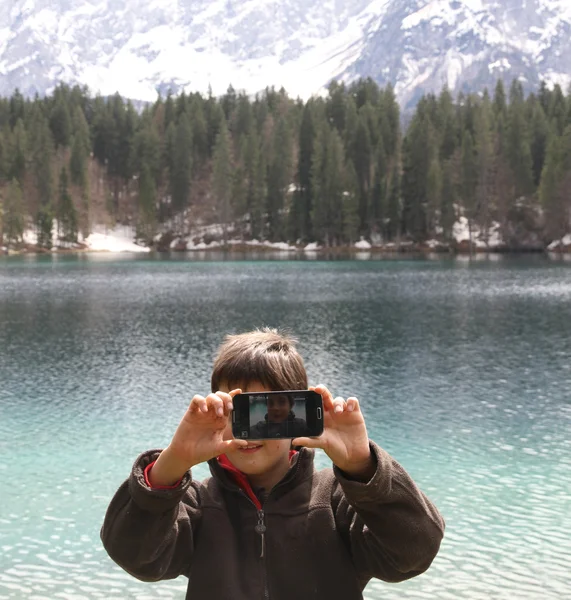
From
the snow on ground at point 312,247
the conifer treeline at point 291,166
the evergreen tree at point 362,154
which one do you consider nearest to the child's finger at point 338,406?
the conifer treeline at point 291,166

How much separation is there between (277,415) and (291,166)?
134 metres

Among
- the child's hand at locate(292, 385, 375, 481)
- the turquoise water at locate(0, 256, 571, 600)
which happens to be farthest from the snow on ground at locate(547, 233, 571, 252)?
the child's hand at locate(292, 385, 375, 481)

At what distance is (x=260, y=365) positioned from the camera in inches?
134

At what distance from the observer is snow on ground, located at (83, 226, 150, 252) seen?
13212 cm

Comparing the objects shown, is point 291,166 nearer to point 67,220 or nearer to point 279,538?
point 67,220

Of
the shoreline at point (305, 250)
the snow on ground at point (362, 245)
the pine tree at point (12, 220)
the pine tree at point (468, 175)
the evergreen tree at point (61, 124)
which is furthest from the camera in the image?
the evergreen tree at point (61, 124)

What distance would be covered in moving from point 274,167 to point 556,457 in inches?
4782

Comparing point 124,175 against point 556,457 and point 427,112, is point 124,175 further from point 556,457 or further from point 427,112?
point 556,457

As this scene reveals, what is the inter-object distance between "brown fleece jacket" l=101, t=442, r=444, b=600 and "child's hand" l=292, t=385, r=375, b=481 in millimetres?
246

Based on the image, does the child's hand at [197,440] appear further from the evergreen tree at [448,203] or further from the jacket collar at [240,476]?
the evergreen tree at [448,203]

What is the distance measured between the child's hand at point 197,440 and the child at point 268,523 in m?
0.09

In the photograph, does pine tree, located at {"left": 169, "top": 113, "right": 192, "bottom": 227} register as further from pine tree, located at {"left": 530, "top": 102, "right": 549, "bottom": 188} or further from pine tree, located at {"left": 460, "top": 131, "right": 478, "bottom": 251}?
pine tree, located at {"left": 530, "top": 102, "right": 549, "bottom": 188}

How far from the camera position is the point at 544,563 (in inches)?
379

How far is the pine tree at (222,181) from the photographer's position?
135 metres
